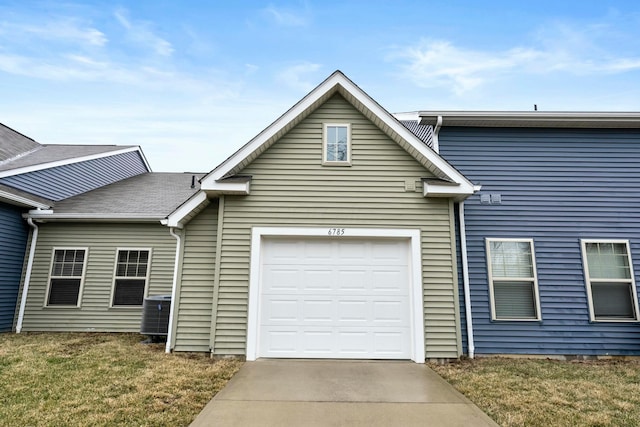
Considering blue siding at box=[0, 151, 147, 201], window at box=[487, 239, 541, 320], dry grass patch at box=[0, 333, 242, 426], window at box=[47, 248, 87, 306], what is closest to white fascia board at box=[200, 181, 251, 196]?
dry grass patch at box=[0, 333, 242, 426]

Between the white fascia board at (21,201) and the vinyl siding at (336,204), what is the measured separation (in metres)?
6.19

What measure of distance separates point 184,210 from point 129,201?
16.5 ft

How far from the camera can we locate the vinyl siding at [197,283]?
6.34 meters

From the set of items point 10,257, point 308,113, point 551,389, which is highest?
point 308,113

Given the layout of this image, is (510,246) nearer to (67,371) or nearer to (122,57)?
(67,371)

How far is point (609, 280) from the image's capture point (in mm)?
6883

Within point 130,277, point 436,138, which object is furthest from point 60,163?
point 436,138

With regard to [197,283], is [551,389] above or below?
below

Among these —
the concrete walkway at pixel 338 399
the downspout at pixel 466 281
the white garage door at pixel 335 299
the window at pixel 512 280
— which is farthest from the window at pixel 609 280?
the concrete walkway at pixel 338 399

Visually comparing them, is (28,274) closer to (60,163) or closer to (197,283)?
(60,163)

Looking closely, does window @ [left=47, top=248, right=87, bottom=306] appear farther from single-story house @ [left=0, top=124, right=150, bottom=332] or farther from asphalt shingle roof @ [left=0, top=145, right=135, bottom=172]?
asphalt shingle roof @ [left=0, top=145, right=135, bottom=172]

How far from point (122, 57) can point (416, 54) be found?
38.9 feet

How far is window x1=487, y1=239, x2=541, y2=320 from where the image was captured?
6.80 metres

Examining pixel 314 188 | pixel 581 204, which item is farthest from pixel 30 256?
pixel 581 204
